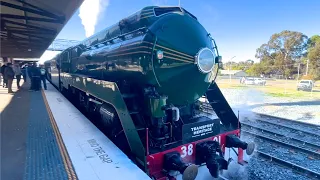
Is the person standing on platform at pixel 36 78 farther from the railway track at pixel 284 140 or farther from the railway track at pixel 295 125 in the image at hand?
the railway track at pixel 295 125

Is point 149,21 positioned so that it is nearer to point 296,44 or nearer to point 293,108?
point 293,108

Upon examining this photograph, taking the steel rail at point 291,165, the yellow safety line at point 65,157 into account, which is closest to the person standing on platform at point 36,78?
the yellow safety line at point 65,157

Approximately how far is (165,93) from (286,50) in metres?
52.9

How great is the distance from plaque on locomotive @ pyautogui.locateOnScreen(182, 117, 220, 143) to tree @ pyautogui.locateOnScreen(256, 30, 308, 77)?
50304mm

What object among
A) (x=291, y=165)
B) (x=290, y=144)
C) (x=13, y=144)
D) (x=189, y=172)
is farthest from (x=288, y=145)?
(x=13, y=144)

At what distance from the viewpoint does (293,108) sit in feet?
45.0

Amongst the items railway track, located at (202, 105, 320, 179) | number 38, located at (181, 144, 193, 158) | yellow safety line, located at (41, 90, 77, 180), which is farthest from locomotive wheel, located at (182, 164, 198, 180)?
railway track, located at (202, 105, 320, 179)

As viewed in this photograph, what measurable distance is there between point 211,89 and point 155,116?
192cm

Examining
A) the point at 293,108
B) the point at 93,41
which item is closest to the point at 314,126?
the point at 293,108

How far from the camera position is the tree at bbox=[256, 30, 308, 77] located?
1843 inches

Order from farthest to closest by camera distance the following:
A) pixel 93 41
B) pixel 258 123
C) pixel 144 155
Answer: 1. pixel 258 123
2. pixel 93 41
3. pixel 144 155

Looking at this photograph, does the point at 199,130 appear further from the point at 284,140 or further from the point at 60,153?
the point at 284,140

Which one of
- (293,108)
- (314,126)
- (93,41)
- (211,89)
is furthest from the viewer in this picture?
(293,108)

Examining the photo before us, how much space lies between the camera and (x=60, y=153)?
354 centimetres
